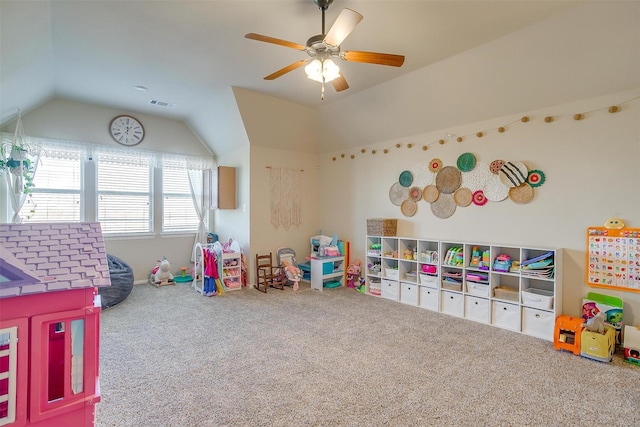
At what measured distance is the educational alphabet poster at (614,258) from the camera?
9.45 ft

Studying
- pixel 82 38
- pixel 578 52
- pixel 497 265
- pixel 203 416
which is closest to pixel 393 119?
pixel 578 52

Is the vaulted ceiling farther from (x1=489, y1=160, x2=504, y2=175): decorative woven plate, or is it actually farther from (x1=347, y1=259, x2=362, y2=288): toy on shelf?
(x1=347, y1=259, x2=362, y2=288): toy on shelf

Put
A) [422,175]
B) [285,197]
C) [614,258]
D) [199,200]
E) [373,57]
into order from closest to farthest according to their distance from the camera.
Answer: [373,57]
[614,258]
[422,175]
[285,197]
[199,200]

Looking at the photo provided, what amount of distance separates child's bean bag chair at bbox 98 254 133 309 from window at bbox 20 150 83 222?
110 cm

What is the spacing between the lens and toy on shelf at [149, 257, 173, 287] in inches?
202

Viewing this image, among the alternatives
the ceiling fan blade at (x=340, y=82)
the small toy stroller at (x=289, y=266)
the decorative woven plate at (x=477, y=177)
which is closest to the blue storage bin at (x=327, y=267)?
the small toy stroller at (x=289, y=266)

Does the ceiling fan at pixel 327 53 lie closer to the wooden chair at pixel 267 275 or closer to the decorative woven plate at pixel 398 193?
the decorative woven plate at pixel 398 193

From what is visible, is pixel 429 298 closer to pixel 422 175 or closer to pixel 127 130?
pixel 422 175

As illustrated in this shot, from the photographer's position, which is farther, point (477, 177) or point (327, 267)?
point (327, 267)

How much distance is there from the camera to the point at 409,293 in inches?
167

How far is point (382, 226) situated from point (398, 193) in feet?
1.95

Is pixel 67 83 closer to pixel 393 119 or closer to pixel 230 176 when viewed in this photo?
pixel 230 176

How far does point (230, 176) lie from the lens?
5.33 m

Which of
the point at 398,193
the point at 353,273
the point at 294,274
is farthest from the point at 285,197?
the point at 398,193
